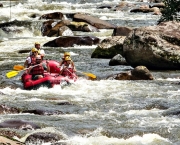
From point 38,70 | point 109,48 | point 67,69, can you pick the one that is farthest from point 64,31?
point 38,70

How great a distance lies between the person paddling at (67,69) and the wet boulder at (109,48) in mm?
3889

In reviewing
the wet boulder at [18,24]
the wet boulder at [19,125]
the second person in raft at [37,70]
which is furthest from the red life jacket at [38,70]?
the wet boulder at [18,24]

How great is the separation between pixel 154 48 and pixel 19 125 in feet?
22.6

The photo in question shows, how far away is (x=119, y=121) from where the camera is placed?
8.69 metres

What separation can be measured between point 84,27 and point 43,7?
34.3 ft

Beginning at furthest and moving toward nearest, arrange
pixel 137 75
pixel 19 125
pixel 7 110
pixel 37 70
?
pixel 137 75
pixel 37 70
pixel 7 110
pixel 19 125

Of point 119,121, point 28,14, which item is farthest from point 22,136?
point 28,14

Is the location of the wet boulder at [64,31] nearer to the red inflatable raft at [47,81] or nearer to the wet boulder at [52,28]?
the wet boulder at [52,28]

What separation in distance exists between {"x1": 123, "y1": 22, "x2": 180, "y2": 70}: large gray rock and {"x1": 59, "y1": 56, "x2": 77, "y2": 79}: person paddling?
240 cm

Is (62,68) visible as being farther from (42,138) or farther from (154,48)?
(42,138)

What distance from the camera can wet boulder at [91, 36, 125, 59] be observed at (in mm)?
16234

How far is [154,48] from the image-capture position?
46.0 ft

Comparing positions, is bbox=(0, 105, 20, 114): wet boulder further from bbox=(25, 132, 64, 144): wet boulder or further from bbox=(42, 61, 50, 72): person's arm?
bbox=(42, 61, 50, 72): person's arm

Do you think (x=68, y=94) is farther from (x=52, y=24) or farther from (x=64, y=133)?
(x=52, y=24)
